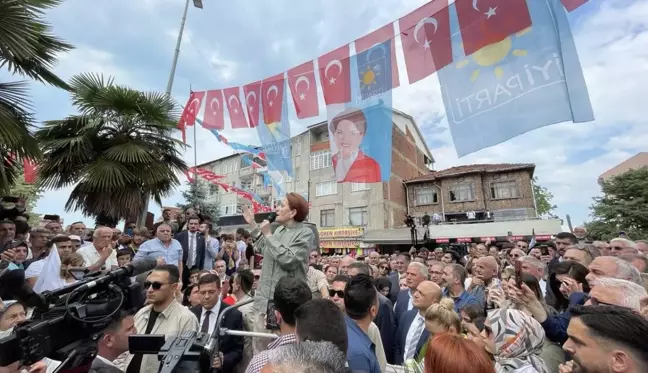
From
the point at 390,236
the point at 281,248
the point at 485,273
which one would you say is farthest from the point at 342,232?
the point at 281,248

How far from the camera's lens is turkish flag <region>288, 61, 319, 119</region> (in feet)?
22.3

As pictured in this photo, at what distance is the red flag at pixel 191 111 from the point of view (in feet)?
29.2

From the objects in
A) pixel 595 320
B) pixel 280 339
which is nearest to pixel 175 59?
pixel 280 339

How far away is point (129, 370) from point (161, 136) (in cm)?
825

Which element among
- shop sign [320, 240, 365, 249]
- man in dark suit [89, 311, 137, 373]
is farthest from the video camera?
shop sign [320, 240, 365, 249]

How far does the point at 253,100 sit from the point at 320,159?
22925 mm

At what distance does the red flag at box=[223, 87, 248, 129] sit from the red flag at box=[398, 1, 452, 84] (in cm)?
419

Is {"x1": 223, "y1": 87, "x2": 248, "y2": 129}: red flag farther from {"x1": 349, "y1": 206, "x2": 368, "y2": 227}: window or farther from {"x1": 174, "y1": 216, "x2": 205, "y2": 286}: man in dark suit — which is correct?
{"x1": 349, "y1": 206, "x2": 368, "y2": 227}: window

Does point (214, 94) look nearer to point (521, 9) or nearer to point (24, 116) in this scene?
point (24, 116)

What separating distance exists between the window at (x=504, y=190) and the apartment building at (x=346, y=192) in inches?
289

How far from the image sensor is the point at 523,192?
25.2 meters

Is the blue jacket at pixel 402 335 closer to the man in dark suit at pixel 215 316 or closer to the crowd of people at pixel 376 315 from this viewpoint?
the crowd of people at pixel 376 315

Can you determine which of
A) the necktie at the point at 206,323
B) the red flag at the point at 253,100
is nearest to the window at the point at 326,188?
the red flag at the point at 253,100

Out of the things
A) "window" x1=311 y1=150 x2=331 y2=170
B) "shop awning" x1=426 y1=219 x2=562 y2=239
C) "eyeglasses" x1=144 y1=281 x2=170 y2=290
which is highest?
"window" x1=311 y1=150 x2=331 y2=170
